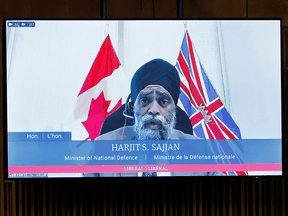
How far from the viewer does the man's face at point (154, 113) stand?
1759mm

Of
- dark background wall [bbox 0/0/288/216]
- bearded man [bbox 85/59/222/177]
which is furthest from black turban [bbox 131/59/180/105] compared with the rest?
dark background wall [bbox 0/0/288/216]

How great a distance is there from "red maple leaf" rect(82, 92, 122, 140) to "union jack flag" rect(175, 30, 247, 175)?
1.58 feet

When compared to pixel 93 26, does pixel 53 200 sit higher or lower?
lower

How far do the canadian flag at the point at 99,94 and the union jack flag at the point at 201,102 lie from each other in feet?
1.36

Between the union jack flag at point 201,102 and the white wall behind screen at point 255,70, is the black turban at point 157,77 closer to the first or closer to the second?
the union jack flag at point 201,102

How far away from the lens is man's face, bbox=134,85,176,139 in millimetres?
1759

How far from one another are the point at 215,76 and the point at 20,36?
1.36 m

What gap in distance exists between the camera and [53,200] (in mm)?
1931

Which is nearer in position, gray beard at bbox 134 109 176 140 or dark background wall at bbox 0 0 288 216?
gray beard at bbox 134 109 176 140

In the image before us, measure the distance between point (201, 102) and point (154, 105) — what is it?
0.33 metres

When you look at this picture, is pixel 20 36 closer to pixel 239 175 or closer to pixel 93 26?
pixel 93 26
